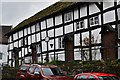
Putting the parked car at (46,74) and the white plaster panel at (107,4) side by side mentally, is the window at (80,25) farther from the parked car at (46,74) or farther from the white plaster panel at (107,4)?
the parked car at (46,74)

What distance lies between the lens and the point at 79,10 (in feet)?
101

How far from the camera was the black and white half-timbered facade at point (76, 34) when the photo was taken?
25.5 metres

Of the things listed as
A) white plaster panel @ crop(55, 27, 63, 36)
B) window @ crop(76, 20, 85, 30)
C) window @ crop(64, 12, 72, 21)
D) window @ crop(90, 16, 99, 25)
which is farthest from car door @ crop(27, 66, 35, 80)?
white plaster panel @ crop(55, 27, 63, 36)

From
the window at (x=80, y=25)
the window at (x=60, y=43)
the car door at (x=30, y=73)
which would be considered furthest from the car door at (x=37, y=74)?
the window at (x=60, y=43)

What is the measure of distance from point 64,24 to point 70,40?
2.53m

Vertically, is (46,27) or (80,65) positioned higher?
(46,27)

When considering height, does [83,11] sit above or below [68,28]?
above

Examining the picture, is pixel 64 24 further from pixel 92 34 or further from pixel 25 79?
pixel 25 79

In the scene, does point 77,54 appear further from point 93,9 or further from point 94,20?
point 93,9

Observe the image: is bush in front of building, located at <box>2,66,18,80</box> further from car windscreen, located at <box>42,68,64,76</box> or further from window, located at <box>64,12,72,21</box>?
car windscreen, located at <box>42,68,64,76</box>

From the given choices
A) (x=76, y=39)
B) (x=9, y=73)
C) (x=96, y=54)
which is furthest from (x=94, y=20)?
(x=9, y=73)

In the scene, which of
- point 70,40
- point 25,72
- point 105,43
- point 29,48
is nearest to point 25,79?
point 25,72

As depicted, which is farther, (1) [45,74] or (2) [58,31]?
(2) [58,31]

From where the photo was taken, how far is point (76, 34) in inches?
1219
